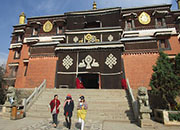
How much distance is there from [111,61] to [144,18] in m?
9.31

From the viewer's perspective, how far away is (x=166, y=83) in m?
8.76

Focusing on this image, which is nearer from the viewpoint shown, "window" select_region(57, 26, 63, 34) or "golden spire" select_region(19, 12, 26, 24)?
"window" select_region(57, 26, 63, 34)

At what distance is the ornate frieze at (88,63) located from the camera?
50.5 feet

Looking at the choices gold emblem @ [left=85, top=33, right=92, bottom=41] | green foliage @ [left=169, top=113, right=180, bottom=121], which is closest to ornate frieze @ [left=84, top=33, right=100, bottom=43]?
gold emblem @ [left=85, top=33, right=92, bottom=41]

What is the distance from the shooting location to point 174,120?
23.6 feet

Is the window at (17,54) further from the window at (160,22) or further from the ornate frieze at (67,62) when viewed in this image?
the window at (160,22)

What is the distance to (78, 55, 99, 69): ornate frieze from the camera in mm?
15381

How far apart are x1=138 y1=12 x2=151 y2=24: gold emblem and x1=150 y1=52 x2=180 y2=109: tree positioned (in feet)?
36.5

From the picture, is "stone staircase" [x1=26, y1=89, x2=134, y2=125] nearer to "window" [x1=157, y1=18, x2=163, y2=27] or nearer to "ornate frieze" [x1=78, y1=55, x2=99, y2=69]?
"ornate frieze" [x1=78, y1=55, x2=99, y2=69]

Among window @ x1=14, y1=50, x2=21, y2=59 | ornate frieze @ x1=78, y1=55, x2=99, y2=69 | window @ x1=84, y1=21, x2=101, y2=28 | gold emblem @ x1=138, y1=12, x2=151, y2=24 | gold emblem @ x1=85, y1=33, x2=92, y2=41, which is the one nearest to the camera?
ornate frieze @ x1=78, y1=55, x2=99, y2=69

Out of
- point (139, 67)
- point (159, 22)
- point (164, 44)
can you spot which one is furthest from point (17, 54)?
point (159, 22)

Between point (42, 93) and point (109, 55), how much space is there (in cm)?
867

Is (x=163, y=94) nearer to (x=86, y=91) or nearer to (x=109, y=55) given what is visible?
(x=86, y=91)

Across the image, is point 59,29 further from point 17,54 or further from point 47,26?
point 17,54
